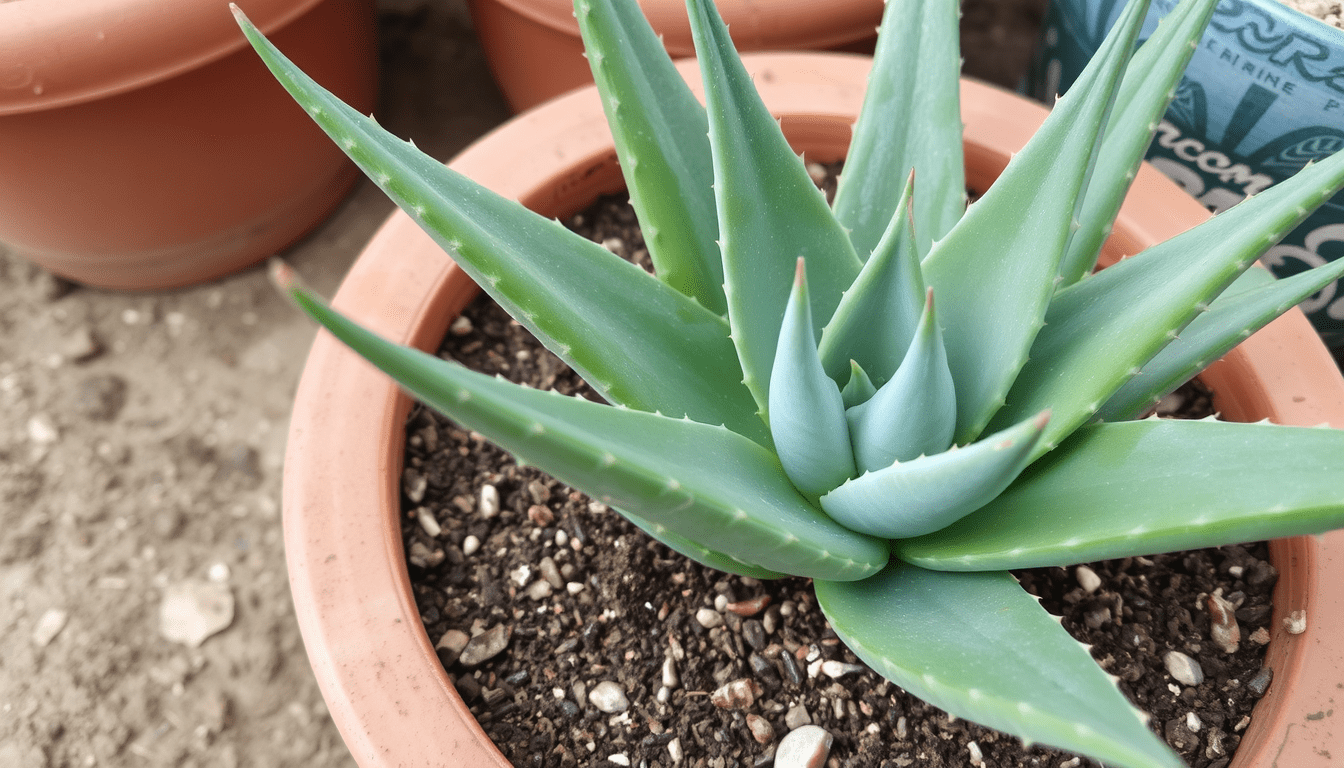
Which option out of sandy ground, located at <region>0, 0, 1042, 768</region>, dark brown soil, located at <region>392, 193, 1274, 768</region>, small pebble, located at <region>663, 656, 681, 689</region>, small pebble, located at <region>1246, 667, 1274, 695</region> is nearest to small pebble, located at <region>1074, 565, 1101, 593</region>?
dark brown soil, located at <region>392, 193, 1274, 768</region>

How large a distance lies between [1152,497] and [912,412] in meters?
0.14

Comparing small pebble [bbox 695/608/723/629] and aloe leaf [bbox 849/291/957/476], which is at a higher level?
aloe leaf [bbox 849/291/957/476]

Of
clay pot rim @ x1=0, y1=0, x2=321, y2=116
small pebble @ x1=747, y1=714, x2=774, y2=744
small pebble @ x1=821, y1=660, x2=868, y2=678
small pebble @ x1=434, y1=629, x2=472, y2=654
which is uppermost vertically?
clay pot rim @ x1=0, y1=0, x2=321, y2=116

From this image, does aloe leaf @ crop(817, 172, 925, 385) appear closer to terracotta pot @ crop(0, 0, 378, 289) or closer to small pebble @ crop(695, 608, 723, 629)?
small pebble @ crop(695, 608, 723, 629)

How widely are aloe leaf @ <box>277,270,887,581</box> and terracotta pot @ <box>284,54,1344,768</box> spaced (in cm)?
30

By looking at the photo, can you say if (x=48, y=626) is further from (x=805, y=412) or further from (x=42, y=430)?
(x=805, y=412)

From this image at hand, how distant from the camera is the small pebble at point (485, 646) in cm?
72

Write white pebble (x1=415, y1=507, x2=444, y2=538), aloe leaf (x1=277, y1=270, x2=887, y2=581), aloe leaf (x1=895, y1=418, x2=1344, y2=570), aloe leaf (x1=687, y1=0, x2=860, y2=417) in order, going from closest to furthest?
aloe leaf (x1=277, y1=270, x2=887, y2=581) → aloe leaf (x1=895, y1=418, x2=1344, y2=570) → aloe leaf (x1=687, y1=0, x2=860, y2=417) → white pebble (x1=415, y1=507, x2=444, y2=538)

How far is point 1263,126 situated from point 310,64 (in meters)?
1.12

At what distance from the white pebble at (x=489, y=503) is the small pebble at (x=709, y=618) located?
212mm

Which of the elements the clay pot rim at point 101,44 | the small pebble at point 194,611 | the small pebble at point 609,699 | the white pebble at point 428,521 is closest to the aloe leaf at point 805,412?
the small pebble at point 609,699

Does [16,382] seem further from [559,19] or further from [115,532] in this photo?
[559,19]

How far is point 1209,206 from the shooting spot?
998 mm

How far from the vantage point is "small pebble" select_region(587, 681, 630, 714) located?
71 cm
